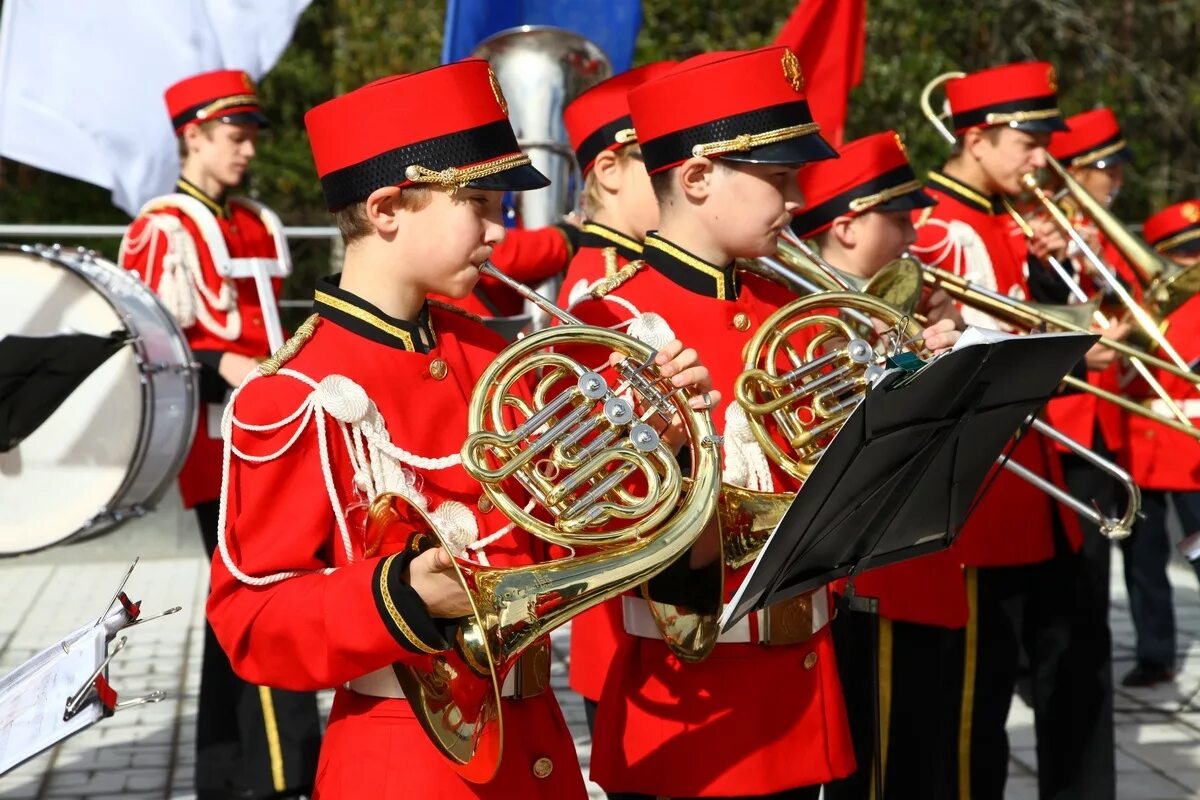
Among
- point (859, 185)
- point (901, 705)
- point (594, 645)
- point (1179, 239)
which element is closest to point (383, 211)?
point (594, 645)

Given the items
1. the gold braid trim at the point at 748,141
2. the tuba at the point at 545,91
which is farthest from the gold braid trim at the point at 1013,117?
A: the gold braid trim at the point at 748,141

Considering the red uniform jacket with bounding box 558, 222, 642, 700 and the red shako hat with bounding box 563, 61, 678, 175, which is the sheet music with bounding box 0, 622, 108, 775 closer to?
the red uniform jacket with bounding box 558, 222, 642, 700

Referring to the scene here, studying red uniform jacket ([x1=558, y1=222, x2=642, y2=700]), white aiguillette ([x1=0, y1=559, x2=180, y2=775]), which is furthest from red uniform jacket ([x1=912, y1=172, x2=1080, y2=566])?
white aiguillette ([x1=0, y1=559, x2=180, y2=775])

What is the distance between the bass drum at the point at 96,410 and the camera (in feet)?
12.7

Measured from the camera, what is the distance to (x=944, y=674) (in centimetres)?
411

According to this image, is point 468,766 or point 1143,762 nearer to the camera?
point 468,766

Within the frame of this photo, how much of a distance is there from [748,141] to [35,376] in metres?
1.62

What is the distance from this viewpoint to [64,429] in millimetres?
3982

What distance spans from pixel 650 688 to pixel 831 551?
0.49m

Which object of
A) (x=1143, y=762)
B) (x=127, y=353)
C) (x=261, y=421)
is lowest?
(x=1143, y=762)

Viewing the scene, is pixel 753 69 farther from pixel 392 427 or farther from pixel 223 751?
pixel 223 751

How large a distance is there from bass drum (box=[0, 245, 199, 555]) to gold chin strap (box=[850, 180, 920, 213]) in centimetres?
166

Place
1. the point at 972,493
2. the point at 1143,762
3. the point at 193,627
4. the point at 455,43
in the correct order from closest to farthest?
the point at 972,493
the point at 1143,762
the point at 455,43
the point at 193,627

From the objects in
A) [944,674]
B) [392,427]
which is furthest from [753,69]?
[944,674]
